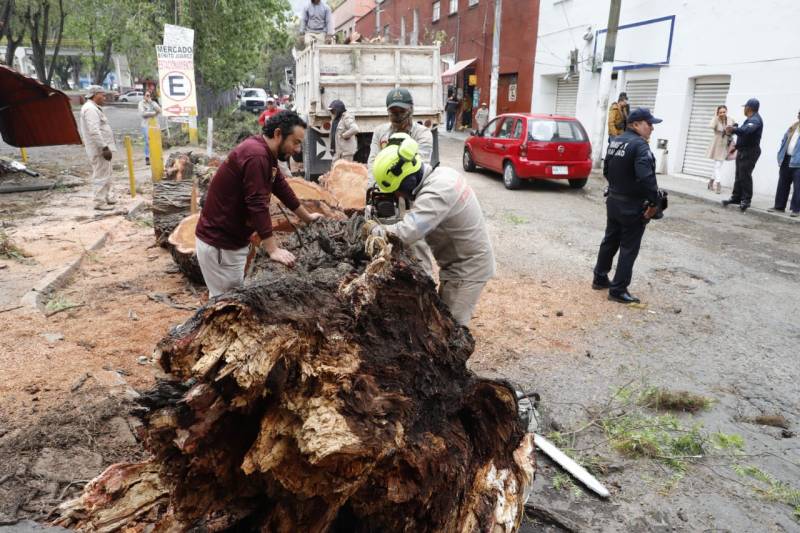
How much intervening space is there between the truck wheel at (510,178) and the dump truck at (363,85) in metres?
2.86

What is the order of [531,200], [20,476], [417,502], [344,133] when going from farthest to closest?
[531,200] < [344,133] < [20,476] < [417,502]

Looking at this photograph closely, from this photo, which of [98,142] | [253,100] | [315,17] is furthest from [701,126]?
[253,100]

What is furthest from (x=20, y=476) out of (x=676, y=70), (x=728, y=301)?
(x=676, y=70)

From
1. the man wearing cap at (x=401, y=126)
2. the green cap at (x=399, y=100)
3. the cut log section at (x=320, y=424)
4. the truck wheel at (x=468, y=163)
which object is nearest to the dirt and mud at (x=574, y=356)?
the cut log section at (x=320, y=424)

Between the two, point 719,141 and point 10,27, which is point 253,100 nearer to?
point 10,27

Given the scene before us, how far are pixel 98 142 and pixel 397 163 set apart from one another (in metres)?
7.60

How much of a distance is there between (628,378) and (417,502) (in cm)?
277

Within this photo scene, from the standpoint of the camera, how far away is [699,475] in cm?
319

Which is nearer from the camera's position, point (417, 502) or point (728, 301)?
point (417, 502)

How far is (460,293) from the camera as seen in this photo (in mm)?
3689

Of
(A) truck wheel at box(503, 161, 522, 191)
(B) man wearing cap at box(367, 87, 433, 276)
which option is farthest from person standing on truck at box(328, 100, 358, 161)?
(A) truck wheel at box(503, 161, 522, 191)

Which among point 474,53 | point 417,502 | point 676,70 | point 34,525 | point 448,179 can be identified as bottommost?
point 34,525

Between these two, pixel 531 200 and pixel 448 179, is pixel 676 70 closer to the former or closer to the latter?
pixel 531 200

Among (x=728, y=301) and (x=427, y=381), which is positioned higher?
(x=427, y=381)
